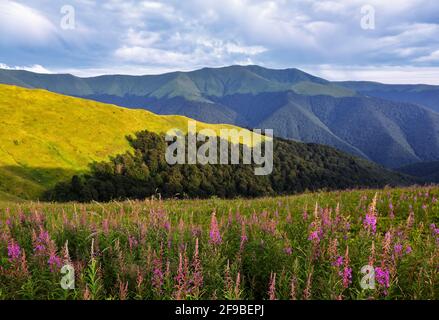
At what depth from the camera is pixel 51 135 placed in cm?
12306

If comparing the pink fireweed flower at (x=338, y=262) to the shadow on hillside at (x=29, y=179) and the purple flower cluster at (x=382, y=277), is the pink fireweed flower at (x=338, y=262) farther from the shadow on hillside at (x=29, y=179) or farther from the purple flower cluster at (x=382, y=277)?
the shadow on hillside at (x=29, y=179)

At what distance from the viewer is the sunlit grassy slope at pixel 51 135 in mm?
97938

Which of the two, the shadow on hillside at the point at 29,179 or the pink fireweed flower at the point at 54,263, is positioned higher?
the pink fireweed flower at the point at 54,263

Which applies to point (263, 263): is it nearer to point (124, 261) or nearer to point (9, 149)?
point (124, 261)

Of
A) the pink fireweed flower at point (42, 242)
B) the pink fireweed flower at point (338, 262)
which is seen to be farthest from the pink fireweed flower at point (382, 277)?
the pink fireweed flower at point (42, 242)

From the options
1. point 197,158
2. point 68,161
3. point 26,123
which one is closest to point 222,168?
point 197,158

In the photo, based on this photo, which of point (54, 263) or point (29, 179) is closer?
point (54, 263)

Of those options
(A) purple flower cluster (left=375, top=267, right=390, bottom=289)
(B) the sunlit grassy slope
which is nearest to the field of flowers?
(A) purple flower cluster (left=375, top=267, right=390, bottom=289)

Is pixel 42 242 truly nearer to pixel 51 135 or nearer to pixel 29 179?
pixel 29 179

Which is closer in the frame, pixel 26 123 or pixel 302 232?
pixel 302 232

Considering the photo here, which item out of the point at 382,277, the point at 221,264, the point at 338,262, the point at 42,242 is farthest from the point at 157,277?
the point at 382,277

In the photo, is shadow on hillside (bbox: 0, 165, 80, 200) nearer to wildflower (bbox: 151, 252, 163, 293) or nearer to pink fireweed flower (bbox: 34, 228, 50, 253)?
pink fireweed flower (bbox: 34, 228, 50, 253)
